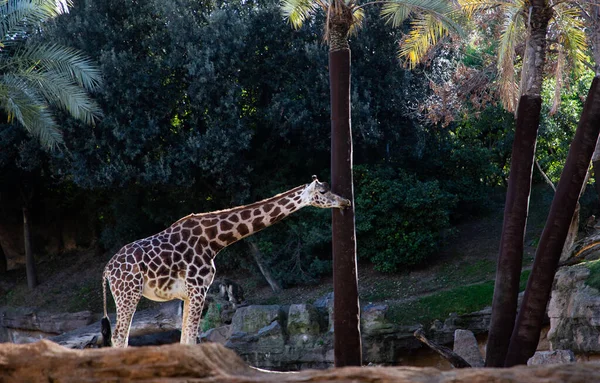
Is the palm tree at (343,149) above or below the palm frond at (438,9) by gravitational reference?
below

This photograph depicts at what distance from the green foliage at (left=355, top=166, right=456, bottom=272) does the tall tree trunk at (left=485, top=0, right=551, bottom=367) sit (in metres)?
9.76

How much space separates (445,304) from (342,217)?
7749 millimetres

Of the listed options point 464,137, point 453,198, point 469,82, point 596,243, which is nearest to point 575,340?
point 596,243

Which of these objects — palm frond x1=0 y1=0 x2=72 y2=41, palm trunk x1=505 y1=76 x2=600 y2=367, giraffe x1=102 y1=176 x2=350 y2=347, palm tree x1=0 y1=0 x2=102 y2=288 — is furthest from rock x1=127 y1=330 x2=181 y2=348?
palm trunk x1=505 y1=76 x2=600 y2=367

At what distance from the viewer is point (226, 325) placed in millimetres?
20859

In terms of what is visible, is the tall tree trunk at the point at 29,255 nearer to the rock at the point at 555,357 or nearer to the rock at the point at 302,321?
the rock at the point at 302,321

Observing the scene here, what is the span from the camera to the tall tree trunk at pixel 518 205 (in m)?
14.6

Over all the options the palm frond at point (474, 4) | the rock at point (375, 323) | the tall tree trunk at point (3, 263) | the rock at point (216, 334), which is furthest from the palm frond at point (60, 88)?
the tall tree trunk at point (3, 263)

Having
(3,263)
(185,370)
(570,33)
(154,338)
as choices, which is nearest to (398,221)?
(154,338)

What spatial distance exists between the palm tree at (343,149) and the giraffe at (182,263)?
0.67 meters

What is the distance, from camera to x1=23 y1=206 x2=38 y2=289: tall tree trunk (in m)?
30.3

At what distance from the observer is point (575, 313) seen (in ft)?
50.0

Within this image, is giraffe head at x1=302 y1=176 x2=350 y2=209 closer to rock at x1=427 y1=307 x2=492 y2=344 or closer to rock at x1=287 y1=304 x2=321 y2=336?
rock at x1=287 y1=304 x2=321 y2=336

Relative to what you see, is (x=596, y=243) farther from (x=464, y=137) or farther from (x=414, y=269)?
(x=464, y=137)
